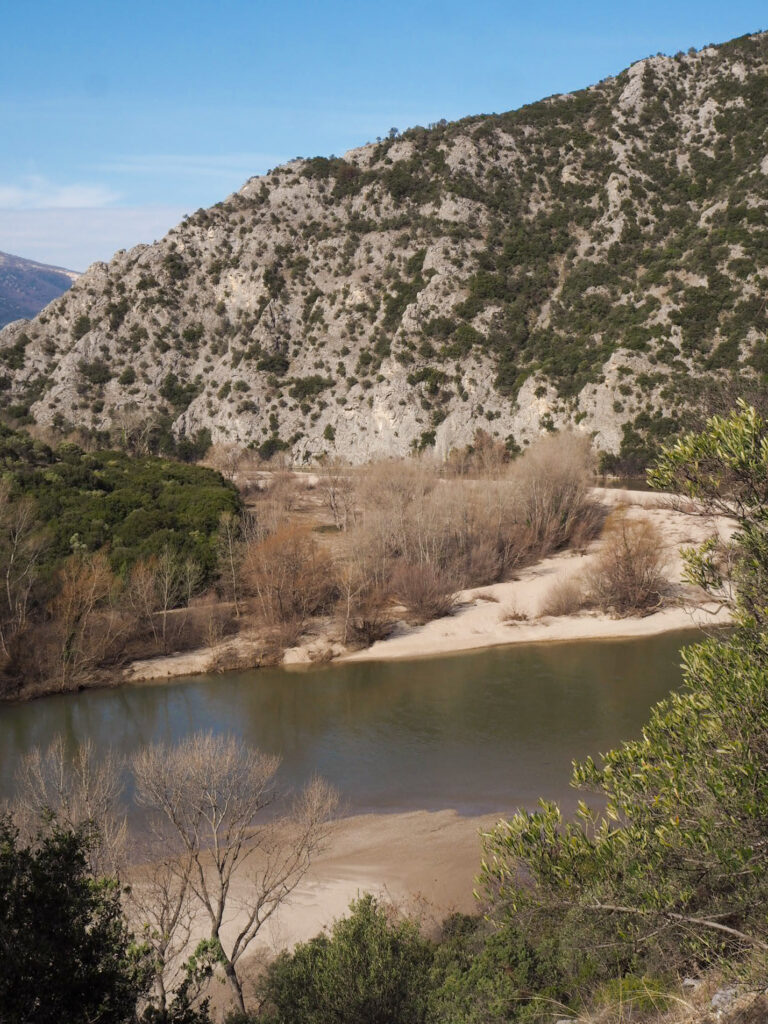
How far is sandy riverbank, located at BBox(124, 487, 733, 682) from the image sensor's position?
117ft

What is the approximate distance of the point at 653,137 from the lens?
279 ft

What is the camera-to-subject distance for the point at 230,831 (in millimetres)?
15789

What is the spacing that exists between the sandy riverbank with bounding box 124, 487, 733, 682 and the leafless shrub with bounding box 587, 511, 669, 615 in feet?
2.30

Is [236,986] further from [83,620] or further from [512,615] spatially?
[512,615]

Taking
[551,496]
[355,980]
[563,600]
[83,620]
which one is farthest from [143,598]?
[355,980]

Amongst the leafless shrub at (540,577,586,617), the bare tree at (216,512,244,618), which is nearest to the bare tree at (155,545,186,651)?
the bare tree at (216,512,244,618)

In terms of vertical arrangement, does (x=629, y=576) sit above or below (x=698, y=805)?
below

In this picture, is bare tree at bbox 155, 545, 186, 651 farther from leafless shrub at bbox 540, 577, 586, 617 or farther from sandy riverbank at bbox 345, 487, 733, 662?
leafless shrub at bbox 540, 577, 586, 617

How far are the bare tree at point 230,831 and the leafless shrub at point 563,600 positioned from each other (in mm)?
22200

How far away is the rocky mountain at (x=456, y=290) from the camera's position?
72.4 m

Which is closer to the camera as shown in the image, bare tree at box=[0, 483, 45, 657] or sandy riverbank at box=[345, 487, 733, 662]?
bare tree at box=[0, 483, 45, 657]

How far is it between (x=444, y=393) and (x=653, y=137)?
121ft

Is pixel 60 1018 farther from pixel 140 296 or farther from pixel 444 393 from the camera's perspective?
pixel 140 296

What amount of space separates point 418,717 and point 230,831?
1462 cm
